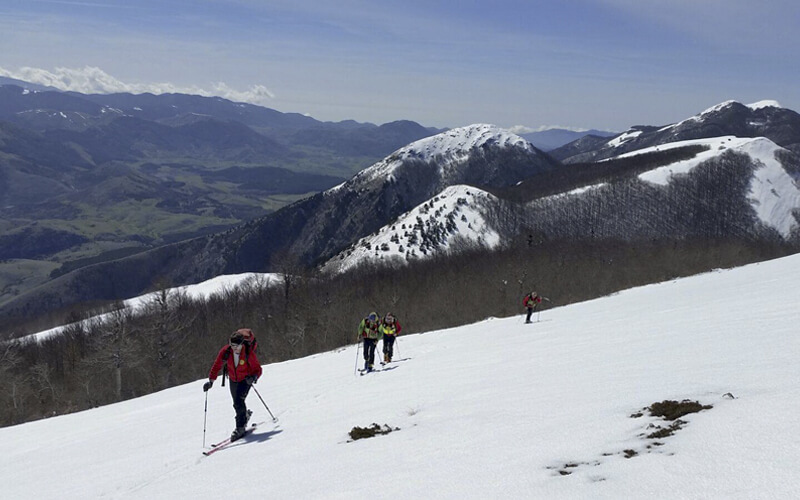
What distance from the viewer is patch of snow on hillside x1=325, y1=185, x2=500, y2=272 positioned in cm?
15538

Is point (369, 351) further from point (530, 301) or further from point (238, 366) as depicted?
point (530, 301)

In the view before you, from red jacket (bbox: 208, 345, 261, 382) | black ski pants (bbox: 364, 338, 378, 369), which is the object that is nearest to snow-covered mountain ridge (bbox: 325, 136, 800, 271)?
black ski pants (bbox: 364, 338, 378, 369)

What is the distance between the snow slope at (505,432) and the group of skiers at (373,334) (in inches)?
81.4

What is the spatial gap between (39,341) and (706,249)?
6180 inches

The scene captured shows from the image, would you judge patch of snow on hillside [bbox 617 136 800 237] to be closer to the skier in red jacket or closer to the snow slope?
the snow slope

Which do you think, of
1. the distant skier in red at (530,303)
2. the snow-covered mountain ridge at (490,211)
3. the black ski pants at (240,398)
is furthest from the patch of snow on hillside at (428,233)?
the black ski pants at (240,398)

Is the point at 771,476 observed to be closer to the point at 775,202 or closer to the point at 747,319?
the point at 747,319

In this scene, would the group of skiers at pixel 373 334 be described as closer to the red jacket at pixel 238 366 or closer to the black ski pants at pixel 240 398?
the red jacket at pixel 238 366

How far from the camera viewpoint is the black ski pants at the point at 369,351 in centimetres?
2216

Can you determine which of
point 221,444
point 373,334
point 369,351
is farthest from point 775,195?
point 221,444

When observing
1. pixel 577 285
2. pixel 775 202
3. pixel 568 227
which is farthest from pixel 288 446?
pixel 775 202

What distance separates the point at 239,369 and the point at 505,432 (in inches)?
300

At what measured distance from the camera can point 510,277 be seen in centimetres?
11419

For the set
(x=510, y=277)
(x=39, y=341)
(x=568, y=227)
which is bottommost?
(x=39, y=341)
